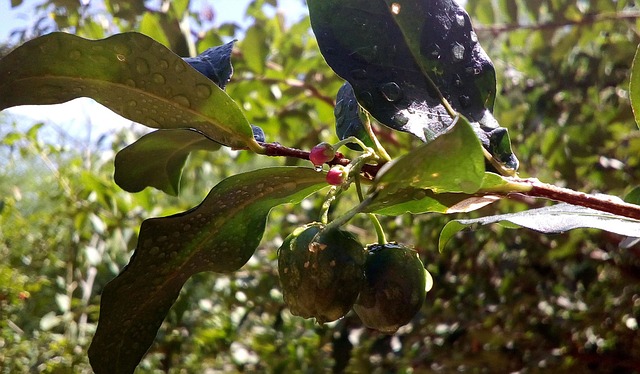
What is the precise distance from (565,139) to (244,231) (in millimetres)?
1436

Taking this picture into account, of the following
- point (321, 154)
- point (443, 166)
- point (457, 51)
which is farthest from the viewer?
point (457, 51)

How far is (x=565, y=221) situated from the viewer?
2.13ft

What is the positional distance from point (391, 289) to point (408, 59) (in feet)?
0.86

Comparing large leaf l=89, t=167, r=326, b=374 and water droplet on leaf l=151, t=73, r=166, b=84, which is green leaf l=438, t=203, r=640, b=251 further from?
water droplet on leaf l=151, t=73, r=166, b=84

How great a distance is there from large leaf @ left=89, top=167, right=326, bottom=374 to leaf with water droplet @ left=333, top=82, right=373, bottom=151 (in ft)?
0.33

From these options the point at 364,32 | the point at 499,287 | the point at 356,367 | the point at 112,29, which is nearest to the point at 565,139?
the point at 499,287

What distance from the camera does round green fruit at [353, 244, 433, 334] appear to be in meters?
0.67

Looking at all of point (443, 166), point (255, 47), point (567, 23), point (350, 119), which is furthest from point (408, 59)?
point (567, 23)

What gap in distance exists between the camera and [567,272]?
2316 millimetres

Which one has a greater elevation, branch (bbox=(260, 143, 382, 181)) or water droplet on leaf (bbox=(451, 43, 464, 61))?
water droplet on leaf (bbox=(451, 43, 464, 61))

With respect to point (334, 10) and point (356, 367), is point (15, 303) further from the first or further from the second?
point (334, 10)

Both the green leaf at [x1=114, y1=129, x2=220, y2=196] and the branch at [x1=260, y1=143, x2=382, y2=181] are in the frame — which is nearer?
the branch at [x1=260, y1=143, x2=382, y2=181]

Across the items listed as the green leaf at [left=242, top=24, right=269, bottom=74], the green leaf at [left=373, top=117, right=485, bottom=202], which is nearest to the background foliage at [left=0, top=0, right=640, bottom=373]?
the green leaf at [left=242, top=24, right=269, bottom=74]

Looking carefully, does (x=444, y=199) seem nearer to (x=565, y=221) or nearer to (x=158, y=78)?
(x=565, y=221)
